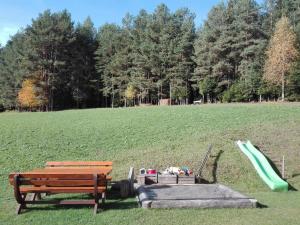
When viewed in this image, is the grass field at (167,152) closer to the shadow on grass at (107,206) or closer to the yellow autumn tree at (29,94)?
the shadow on grass at (107,206)

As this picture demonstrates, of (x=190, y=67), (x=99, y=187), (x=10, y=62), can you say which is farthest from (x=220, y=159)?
(x=10, y=62)

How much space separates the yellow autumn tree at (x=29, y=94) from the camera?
2015 inches

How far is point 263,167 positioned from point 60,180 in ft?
27.4

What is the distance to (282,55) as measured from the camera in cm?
3931

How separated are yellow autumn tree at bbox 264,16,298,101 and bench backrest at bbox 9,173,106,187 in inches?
1377

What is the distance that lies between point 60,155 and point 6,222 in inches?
354

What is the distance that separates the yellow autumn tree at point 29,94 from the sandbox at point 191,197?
43847 mm

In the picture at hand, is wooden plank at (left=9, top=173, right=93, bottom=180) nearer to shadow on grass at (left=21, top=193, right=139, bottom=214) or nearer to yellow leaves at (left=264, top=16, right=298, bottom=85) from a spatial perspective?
shadow on grass at (left=21, top=193, right=139, bottom=214)

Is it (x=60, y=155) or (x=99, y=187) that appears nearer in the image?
(x=99, y=187)

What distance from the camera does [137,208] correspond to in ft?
26.6

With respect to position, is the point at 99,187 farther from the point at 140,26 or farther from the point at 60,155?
the point at 140,26

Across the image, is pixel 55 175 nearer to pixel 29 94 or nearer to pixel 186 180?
pixel 186 180

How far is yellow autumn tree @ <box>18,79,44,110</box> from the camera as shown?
51.2 m

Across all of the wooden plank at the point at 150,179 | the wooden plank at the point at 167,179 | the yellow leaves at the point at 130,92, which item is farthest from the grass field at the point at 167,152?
the yellow leaves at the point at 130,92
